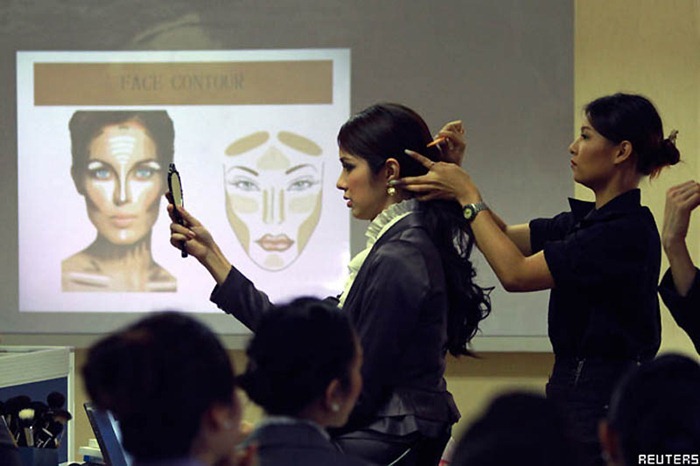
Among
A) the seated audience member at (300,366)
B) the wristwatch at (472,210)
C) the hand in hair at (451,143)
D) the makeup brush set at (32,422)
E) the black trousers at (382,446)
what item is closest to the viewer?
the seated audience member at (300,366)

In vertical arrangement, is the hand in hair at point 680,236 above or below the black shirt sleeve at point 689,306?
above

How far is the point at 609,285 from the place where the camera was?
2.12m

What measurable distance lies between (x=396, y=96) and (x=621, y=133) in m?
2.35

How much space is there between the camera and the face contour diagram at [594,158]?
7.30 feet

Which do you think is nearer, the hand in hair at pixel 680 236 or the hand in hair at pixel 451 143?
the hand in hair at pixel 680 236

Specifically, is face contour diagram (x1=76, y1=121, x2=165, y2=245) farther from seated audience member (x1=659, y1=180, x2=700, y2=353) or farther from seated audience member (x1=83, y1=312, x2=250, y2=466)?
seated audience member (x1=83, y1=312, x2=250, y2=466)

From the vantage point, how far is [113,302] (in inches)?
185

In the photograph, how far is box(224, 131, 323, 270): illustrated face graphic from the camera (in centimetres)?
465

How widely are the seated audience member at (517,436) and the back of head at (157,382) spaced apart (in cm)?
32

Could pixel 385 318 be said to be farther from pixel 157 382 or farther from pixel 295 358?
pixel 157 382

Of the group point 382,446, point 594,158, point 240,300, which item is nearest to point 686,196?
point 594,158

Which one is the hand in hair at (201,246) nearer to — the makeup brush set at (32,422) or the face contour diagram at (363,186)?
the face contour diagram at (363,186)

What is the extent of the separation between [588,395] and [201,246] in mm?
931

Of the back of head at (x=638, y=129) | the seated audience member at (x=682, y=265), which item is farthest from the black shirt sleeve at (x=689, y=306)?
the back of head at (x=638, y=129)
